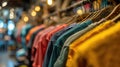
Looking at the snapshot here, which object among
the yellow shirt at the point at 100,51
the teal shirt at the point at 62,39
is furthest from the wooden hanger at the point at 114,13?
the yellow shirt at the point at 100,51

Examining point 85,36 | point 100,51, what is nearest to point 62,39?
point 85,36

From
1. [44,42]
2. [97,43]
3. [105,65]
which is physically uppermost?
[44,42]

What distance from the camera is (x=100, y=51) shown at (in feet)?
3.41

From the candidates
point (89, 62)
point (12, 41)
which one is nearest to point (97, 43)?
point (89, 62)

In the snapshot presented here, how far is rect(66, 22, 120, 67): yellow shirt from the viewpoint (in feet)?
3.33

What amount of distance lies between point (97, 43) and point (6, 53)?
6055 millimetres

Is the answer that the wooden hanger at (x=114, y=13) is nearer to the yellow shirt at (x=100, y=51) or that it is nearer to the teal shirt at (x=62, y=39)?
the teal shirt at (x=62, y=39)

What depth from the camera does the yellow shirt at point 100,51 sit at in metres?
1.01

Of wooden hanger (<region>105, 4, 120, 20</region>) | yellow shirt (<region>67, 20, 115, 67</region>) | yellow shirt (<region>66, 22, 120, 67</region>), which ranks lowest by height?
yellow shirt (<region>66, 22, 120, 67</region>)

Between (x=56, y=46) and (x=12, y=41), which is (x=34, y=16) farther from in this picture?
(x=56, y=46)

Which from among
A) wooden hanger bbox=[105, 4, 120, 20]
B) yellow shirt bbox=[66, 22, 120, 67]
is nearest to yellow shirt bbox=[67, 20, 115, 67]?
yellow shirt bbox=[66, 22, 120, 67]

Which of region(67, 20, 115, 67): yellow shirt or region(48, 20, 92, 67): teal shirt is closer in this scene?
region(67, 20, 115, 67): yellow shirt

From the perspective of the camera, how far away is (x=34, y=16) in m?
5.29

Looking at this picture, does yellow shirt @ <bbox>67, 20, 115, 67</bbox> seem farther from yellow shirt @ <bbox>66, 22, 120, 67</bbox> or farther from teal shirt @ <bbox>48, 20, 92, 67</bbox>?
teal shirt @ <bbox>48, 20, 92, 67</bbox>
